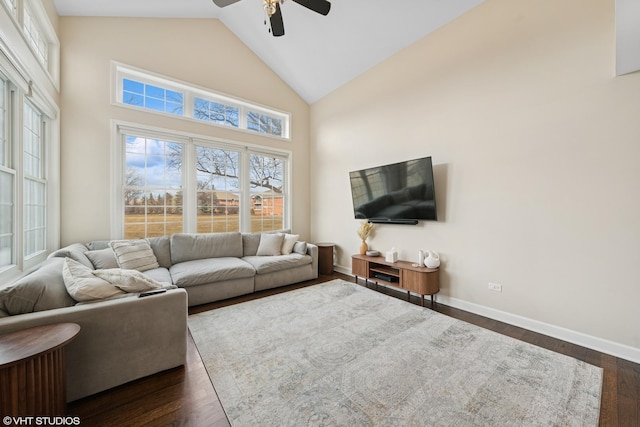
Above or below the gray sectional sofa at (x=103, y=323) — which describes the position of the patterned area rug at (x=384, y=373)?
below

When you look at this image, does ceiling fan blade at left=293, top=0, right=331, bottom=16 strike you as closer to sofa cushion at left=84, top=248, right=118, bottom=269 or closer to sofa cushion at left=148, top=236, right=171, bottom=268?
sofa cushion at left=148, top=236, right=171, bottom=268

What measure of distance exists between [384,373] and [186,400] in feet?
4.70

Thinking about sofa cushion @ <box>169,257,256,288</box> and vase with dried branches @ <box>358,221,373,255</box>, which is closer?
sofa cushion @ <box>169,257,256,288</box>

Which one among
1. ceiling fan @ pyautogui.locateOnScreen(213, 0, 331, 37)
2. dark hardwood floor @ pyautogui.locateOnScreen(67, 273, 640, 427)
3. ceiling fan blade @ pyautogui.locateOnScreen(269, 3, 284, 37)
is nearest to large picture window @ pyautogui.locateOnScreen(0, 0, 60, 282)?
dark hardwood floor @ pyautogui.locateOnScreen(67, 273, 640, 427)

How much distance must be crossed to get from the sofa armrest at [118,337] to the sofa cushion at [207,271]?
1276mm

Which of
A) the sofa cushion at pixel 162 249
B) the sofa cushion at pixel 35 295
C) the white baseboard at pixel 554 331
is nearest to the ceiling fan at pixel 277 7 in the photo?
the sofa cushion at pixel 35 295

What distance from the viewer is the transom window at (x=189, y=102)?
380 cm

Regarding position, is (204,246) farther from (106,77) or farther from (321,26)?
(321,26)

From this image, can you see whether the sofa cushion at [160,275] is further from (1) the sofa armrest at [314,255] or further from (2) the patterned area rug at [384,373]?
(1) the sofa armrest at [314,255]

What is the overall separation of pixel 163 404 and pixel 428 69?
4.65 m

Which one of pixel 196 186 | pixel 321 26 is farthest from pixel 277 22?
pixel 196 186

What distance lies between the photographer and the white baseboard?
6.98ft

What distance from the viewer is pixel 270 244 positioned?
4.45 metres

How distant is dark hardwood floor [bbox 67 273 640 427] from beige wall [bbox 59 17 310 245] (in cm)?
276
